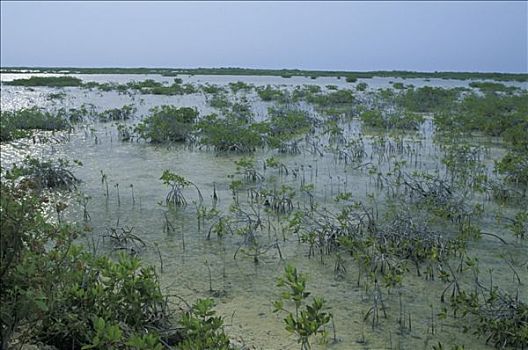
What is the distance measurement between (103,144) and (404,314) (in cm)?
836

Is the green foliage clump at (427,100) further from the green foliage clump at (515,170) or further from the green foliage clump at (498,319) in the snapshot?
the green foliage clump at (498,319)

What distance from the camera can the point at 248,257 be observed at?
4.63 metres

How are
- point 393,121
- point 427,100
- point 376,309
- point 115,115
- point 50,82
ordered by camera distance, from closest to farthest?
point 376,309 → point 393,121 → point 115,115 → point 427,100 → point 50,82

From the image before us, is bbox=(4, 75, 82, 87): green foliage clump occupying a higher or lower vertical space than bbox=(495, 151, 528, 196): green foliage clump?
higher

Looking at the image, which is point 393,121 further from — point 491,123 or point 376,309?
point 376,309

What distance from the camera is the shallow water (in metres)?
3.38

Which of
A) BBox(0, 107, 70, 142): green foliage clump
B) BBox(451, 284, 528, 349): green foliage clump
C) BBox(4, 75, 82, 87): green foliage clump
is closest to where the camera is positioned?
BBox(451, 284, 528, 349): green foliage clump

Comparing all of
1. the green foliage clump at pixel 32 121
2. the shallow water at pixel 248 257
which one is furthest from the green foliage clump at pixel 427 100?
the green foliage clump at pixel 32 121

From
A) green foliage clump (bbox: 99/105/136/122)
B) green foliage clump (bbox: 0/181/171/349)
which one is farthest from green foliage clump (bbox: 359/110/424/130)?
green foliage clump (bbox: 0/181/171/349)

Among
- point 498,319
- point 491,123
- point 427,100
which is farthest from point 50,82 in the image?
point 498,319

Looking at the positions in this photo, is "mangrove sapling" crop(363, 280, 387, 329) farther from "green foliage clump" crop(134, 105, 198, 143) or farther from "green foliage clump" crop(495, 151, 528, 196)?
"green foliage clump" crop(134, 105, 198, 143)

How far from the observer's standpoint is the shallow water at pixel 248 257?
3.38 m

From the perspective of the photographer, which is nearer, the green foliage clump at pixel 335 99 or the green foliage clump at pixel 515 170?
the green foliage clump at pixel 515 170

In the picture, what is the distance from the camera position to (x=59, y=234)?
2766 mm
